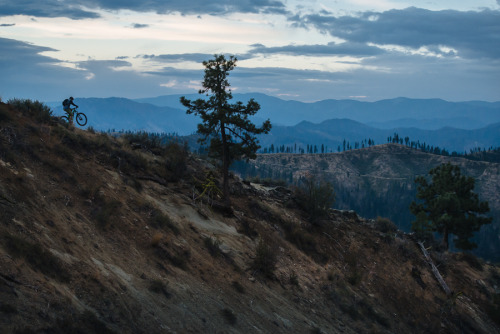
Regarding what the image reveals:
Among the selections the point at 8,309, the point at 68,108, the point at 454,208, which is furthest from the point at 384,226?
the point at 8,309

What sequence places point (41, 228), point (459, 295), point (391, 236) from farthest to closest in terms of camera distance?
1. point (391, 236)
2. point (459, 295)
3. point (41, 228)

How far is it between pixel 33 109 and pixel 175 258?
11.2 m

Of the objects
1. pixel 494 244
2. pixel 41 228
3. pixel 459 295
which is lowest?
pixel 494 244

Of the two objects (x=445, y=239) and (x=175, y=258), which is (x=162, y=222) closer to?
(x=175, y=258)

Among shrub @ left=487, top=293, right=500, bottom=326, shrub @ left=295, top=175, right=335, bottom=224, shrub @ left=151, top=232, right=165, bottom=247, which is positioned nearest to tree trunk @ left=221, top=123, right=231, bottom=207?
shrub @ left=295, top=175, right=335, bottom=224

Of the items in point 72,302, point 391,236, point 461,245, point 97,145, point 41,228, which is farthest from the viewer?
point 461,245

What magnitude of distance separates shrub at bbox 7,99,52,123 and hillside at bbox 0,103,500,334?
0.15m

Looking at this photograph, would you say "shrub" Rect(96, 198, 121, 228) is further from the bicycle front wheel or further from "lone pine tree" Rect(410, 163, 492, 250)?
"lone pine tree" Rect(410, 163, 492, 250)

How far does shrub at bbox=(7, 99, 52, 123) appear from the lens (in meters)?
20.3

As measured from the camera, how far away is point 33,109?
20.8 meters

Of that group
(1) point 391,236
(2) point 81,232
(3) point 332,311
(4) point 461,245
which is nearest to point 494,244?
(4) point 461,245

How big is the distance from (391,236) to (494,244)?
158145mm

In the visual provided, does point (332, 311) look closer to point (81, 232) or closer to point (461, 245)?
point (81, 232)

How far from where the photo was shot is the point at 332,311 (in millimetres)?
18891
